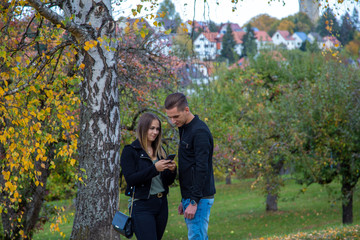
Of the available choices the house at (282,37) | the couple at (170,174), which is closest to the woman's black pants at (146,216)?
the couple at (170,174)

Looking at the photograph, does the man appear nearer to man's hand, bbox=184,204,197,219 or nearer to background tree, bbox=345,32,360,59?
man's hand, bbox=184,204,197,219

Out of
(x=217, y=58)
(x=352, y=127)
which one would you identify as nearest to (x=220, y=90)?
(x=352, y=127)

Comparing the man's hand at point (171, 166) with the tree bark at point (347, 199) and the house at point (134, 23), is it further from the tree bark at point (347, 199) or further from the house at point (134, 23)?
the tree bark at point (347, 199)

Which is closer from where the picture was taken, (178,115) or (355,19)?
(178,115)

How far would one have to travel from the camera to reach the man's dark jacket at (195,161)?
13.1 ft

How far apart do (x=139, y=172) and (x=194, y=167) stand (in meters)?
0.51

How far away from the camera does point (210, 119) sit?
1778 centimetres

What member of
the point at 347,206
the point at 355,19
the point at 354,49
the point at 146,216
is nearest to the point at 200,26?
the point at 146,216

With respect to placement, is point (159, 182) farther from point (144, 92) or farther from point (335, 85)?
point (335, 85)

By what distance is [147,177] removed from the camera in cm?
411

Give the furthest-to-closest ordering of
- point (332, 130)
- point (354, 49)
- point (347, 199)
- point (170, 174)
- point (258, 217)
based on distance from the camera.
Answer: point (354, 49), point (258, 217), point (347, 199), point (332, 130), point (170, 174)

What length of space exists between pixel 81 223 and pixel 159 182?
7.16 feet

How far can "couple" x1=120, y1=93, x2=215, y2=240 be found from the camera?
13.3 feet

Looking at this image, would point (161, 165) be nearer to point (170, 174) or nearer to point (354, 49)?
point (170, 174)
